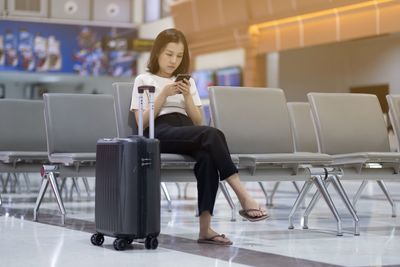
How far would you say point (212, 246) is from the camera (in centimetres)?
428

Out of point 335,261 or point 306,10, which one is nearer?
point 335,261

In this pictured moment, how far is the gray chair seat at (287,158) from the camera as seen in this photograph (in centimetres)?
505

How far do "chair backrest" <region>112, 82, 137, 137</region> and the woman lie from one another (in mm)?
334

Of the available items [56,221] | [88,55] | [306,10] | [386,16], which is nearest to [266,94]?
[56,221]

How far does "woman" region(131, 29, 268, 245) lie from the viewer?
432 cm

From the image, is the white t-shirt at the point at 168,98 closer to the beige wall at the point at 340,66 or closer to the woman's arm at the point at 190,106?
the woman's arm at the point at 190,106

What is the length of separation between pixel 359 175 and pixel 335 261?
1.79 metres

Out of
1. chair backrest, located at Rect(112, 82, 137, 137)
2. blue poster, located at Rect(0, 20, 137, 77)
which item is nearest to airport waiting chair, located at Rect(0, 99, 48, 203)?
chair backrest, located at Rect(112, 82, 137, 137)

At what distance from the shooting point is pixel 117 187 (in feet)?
13.5

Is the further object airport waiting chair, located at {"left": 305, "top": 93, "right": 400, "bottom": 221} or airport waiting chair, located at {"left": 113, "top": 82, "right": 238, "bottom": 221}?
airport waiting chair, located at {"left": 305, "top": 93, "right": 400, "bottom": 221}

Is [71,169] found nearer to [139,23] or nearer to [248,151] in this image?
[248,151]

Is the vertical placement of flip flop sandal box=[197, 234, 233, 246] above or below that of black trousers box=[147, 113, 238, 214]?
below

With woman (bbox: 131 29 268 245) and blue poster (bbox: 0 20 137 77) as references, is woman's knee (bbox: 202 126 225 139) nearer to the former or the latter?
woman (bbox: 131 29 268 245)

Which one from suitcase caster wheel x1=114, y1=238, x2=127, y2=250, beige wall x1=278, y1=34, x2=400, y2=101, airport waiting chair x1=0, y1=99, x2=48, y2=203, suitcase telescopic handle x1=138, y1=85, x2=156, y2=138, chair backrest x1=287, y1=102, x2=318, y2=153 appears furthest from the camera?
beige wall x1=278, y1=34, x2=400, y2=101
